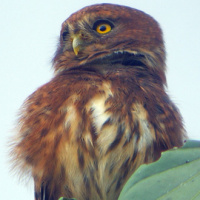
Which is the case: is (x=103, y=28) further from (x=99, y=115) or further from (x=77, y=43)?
(x=99, y=115)

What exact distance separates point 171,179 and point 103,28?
2702 mm

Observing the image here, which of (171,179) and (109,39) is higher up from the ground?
(109,39)

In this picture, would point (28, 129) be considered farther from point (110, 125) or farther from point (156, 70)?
point (156, 70)

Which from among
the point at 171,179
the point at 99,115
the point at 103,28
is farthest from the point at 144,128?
the point at 103,28

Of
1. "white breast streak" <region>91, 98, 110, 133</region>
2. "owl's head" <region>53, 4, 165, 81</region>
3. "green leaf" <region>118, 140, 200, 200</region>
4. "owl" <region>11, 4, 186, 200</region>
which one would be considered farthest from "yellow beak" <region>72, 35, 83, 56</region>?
"green leaf" <region>118, 140, 200, 200</region>

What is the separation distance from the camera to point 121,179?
2684 millimetres

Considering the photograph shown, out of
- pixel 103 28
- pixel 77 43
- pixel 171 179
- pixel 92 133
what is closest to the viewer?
pixel 171 179

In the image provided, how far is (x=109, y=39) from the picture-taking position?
375 centimetres

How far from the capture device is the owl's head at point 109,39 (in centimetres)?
357

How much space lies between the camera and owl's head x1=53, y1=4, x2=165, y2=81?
3570 mm

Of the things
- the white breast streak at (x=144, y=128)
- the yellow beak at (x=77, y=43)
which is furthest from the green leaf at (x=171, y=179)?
the yellow beak at (x=77, y=43)

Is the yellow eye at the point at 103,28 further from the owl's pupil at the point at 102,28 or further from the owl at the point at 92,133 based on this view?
the owl at the point at 92,133

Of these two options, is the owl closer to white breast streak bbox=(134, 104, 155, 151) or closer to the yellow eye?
white breast streak bbox=(134, 104, 155, 151)

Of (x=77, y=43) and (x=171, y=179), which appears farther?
(x=77, y=43)
